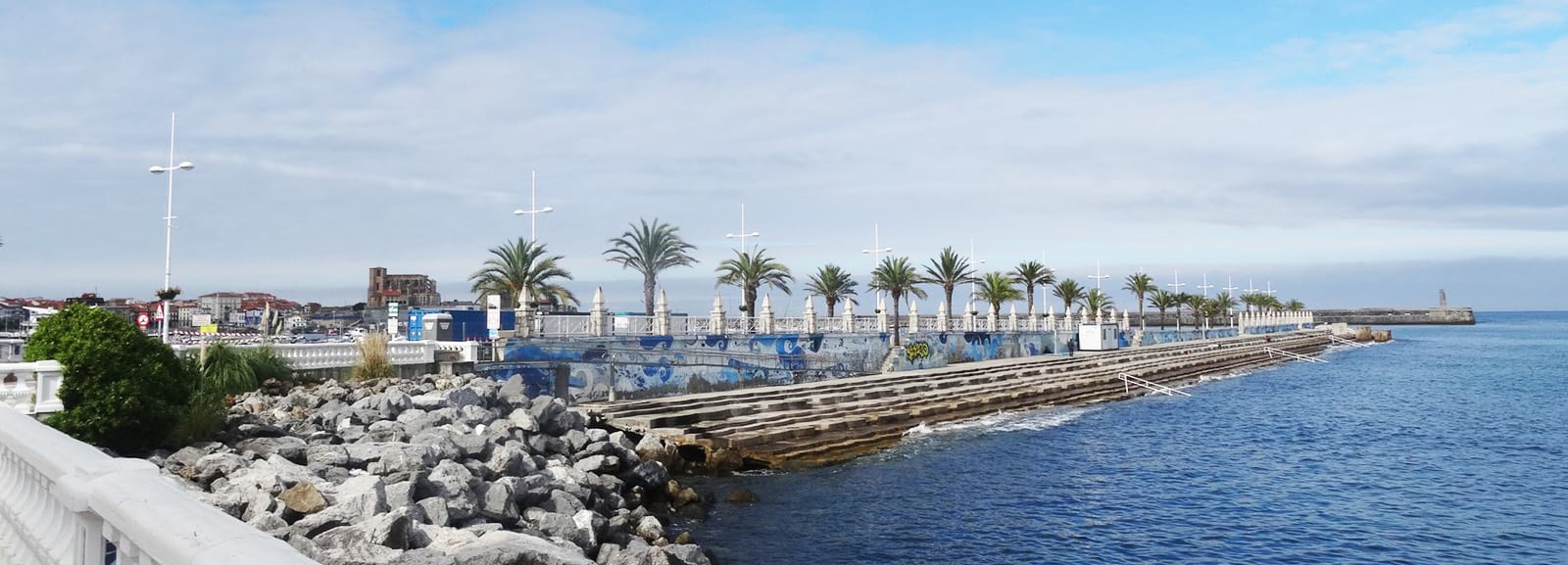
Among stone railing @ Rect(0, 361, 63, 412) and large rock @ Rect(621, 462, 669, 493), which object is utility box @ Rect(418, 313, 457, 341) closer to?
large rock @ Rect(621, 462, 669, 493)

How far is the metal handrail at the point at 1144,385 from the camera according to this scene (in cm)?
5375

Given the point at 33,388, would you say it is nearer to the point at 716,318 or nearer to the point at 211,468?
the point at 211,468

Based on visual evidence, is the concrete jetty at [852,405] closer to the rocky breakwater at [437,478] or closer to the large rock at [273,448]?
the rocky breakwater at [437,478]

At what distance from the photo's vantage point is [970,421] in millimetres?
38625

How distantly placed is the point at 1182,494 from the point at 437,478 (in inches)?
701

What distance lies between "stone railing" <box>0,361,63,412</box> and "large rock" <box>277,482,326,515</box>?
179 inches

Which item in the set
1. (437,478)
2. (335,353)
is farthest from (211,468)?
(335,353)

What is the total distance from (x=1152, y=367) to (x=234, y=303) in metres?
96.6

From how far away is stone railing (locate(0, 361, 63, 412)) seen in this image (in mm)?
14009

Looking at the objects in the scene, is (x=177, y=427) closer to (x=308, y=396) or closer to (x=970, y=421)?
(x=308, y=396)

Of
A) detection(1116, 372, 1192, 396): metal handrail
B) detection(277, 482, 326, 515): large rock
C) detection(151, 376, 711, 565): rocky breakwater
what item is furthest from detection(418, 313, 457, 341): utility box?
detection(1116, 372, 1192, 396): metal handrail

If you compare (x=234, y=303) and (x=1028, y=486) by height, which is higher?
(x=234, y=303)

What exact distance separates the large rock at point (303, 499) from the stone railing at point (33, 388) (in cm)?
456

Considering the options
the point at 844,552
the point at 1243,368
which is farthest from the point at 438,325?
the point at 1243,368
